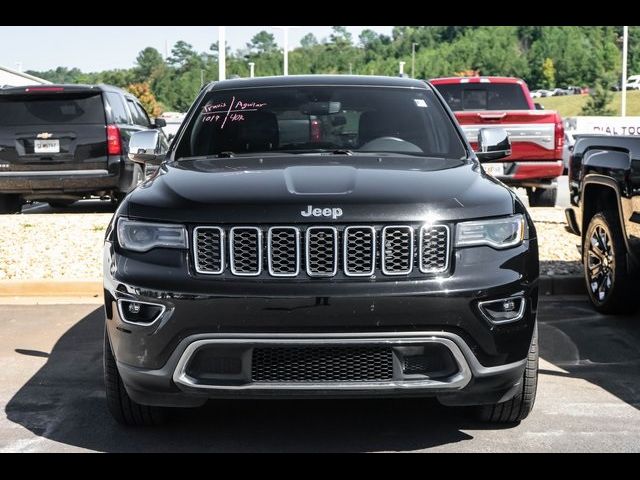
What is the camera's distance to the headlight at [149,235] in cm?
432

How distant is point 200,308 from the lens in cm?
416

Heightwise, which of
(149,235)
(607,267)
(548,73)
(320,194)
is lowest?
(607,267)

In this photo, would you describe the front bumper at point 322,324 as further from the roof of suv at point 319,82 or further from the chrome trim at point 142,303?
the roof of suv at point 319,82

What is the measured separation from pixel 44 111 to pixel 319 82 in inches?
338

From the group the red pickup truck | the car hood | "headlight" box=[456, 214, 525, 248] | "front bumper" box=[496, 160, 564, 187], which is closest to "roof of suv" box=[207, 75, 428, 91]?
the car hood

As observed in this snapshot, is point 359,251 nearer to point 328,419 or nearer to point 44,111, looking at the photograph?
point 328,419

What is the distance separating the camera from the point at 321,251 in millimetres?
4242

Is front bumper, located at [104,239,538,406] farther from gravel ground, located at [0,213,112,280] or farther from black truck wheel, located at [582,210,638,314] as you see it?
gravel ground, located at [0,213,112,280]

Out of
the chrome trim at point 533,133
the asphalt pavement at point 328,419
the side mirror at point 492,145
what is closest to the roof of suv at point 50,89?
the chrome trim at point 533,133

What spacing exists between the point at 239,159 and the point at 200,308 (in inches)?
52.3

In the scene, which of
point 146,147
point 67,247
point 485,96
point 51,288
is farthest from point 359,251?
point 485,96

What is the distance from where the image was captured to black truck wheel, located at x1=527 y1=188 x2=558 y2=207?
602 inches

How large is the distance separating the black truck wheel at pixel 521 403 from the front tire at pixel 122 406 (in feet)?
4.95
